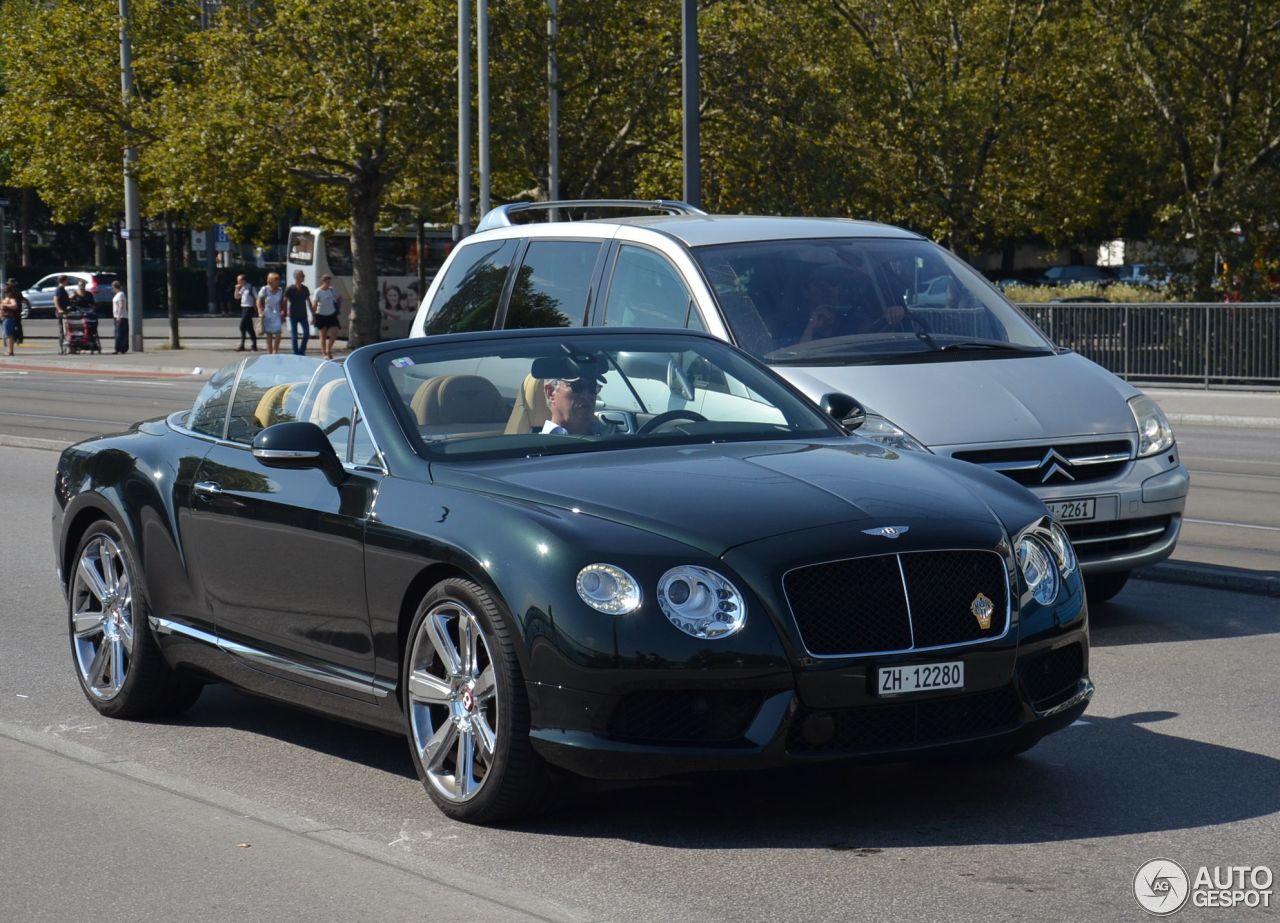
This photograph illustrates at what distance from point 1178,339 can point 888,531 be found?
2273 cm

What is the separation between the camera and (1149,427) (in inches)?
353

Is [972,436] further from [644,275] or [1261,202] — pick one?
[1261,202]

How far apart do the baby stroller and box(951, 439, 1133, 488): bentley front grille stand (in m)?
39.0

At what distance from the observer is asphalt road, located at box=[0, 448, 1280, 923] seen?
4.75 m

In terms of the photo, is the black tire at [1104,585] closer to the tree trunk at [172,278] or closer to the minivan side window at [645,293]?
the minivan side window at [645,293]

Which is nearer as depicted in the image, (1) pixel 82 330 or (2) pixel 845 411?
(2) pixel 845 411

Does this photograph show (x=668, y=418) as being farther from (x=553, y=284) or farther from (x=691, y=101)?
(x=691, y=101)

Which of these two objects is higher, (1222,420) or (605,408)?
(605,408)

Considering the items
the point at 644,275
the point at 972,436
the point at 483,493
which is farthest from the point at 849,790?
the point at 644,275

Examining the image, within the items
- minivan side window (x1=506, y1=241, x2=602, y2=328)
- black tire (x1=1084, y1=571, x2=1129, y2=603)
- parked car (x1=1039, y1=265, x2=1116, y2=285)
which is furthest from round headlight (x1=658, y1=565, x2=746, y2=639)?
parked car (x1=1039, y1=265, x2=1116, y2=285)

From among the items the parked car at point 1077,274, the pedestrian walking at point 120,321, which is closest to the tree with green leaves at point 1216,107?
the pedestrian walking at point 120,321

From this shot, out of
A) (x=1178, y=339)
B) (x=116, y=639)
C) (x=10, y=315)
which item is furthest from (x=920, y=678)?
(x=10, y=315)

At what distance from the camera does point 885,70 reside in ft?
127

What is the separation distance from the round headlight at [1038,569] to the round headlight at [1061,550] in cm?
5
